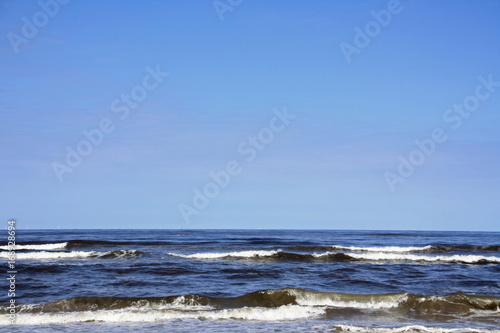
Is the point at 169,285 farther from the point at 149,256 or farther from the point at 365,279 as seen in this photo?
the point at 149,256

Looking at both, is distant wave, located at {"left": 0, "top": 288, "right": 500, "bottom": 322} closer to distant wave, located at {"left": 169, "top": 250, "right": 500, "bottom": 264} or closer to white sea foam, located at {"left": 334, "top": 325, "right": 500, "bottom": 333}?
white sea foam, located at {"left": 334, "top": 325, "right": 500, "bottom": 333}

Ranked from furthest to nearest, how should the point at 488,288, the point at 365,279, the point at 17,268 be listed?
the point at 17,268
the point at 365,279
the point at 488,288

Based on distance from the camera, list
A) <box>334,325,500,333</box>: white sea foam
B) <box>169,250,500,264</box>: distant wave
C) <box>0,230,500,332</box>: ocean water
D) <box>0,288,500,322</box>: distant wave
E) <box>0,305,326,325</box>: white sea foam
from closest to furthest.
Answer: <box>334,325,500,333</box>: white sea foam, <box>0,230,500,332</box>: ocean water, <box>0,305,326,325</box>: white sea foam, <box>0,288,500,322</box>: distant wave, <box>169,250,500,264</box>: distant wave

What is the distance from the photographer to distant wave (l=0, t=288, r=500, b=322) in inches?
551

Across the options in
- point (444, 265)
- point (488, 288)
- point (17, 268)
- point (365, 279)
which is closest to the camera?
point (488, 288)

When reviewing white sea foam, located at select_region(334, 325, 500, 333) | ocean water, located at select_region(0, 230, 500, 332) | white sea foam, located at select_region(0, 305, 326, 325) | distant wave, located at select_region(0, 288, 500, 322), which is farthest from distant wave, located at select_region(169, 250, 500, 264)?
white sea foam, located at select_region(334, 325, 500, 333)

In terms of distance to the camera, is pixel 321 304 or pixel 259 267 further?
pixel 259 267

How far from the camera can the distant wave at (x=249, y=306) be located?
45.9ft

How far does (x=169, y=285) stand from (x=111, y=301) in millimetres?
3512

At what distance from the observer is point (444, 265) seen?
88.5ft

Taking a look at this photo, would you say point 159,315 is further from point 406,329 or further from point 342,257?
point 342,257

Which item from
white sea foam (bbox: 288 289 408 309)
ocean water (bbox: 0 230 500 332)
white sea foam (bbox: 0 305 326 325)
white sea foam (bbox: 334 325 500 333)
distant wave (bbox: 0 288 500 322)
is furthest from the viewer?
white sea foam (bbox: 288 289 408 309)

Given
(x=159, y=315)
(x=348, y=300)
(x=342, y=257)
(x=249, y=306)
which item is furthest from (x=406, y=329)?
(x=342, y=257)

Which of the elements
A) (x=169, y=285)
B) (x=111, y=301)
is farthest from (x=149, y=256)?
(x=111, y=301)
